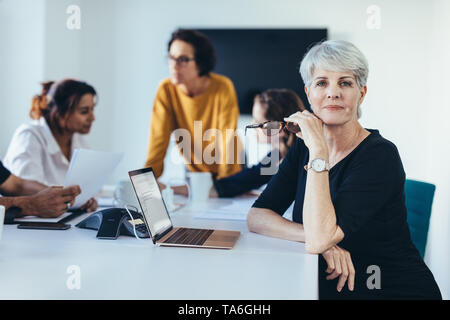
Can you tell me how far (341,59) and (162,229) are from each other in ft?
Answer: 2.48

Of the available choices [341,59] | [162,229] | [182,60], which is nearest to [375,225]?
[341,59]

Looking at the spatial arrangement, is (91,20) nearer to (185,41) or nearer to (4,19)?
(4,19)

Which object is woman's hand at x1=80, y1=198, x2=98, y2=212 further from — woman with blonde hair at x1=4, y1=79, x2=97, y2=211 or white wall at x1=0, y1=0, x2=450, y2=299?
white wall at x1=0, y1=0, x2=450, y2=299

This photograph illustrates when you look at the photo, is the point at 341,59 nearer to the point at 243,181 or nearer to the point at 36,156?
the point at 243,181

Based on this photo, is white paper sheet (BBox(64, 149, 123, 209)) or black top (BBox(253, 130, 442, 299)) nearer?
black top (BBox(253, 130, 442, 299))

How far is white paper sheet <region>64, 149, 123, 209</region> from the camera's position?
1.54 metres

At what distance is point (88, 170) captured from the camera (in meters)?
1.62

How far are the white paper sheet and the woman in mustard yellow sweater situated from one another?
129cm

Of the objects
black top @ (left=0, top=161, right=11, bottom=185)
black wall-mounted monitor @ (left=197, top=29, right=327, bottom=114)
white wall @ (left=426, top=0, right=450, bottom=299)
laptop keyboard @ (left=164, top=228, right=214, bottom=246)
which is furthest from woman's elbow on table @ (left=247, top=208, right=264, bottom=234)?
black wall-mounted monitor @ (left=197, top=29, right=327, bottom=114)

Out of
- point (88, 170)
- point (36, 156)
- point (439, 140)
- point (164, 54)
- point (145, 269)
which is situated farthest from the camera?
point (164, 54)

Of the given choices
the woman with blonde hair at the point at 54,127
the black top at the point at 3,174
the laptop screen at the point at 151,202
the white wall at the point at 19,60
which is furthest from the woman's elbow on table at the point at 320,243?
the white wall at the point at 19,60

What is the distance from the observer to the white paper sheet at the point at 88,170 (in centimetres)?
154

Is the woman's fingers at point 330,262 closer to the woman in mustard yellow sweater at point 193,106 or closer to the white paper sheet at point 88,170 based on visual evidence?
the white paper sheet at point 88,170

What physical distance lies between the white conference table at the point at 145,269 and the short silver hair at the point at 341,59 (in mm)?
556
